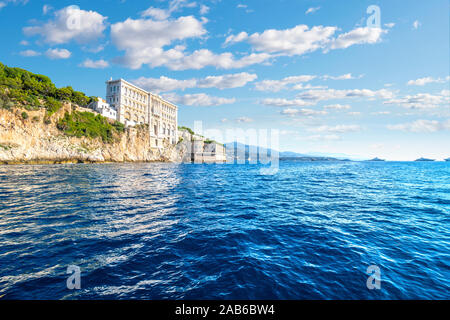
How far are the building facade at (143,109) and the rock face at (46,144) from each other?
58.9ft

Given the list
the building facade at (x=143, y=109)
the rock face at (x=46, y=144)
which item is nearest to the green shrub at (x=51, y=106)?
the rock face at (x=46, y=144)

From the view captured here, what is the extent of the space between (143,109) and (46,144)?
195 ft

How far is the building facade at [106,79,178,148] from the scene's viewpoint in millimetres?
93162

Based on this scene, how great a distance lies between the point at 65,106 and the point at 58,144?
14.7 m

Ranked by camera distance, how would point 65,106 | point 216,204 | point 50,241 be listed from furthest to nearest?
1. point 65,106
2. point 216,204
3. point 50,241

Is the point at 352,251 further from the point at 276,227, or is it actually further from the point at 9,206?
the point at 9,206

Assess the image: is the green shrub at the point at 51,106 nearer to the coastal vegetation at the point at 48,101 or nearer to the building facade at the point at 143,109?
the coastal vegetation at the point at 48,101

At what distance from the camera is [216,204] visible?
54.4ft

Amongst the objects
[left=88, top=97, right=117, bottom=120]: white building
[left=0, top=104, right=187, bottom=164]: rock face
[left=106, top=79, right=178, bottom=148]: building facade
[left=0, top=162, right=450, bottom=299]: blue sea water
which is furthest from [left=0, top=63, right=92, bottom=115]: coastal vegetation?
[left=0, top=162, right=450, bottom=299]: blue sea water

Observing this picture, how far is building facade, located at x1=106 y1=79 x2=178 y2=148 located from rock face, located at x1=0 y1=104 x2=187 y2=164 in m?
18.0

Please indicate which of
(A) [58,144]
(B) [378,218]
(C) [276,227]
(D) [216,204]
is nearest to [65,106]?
(A) [58,144]

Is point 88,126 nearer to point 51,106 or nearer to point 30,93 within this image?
point 51,106

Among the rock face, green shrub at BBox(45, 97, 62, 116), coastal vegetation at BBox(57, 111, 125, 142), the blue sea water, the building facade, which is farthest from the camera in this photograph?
the building facade

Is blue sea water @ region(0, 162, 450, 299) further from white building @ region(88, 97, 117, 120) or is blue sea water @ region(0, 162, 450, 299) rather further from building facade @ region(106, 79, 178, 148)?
building facade @ region(106, 79, 178, 148)
